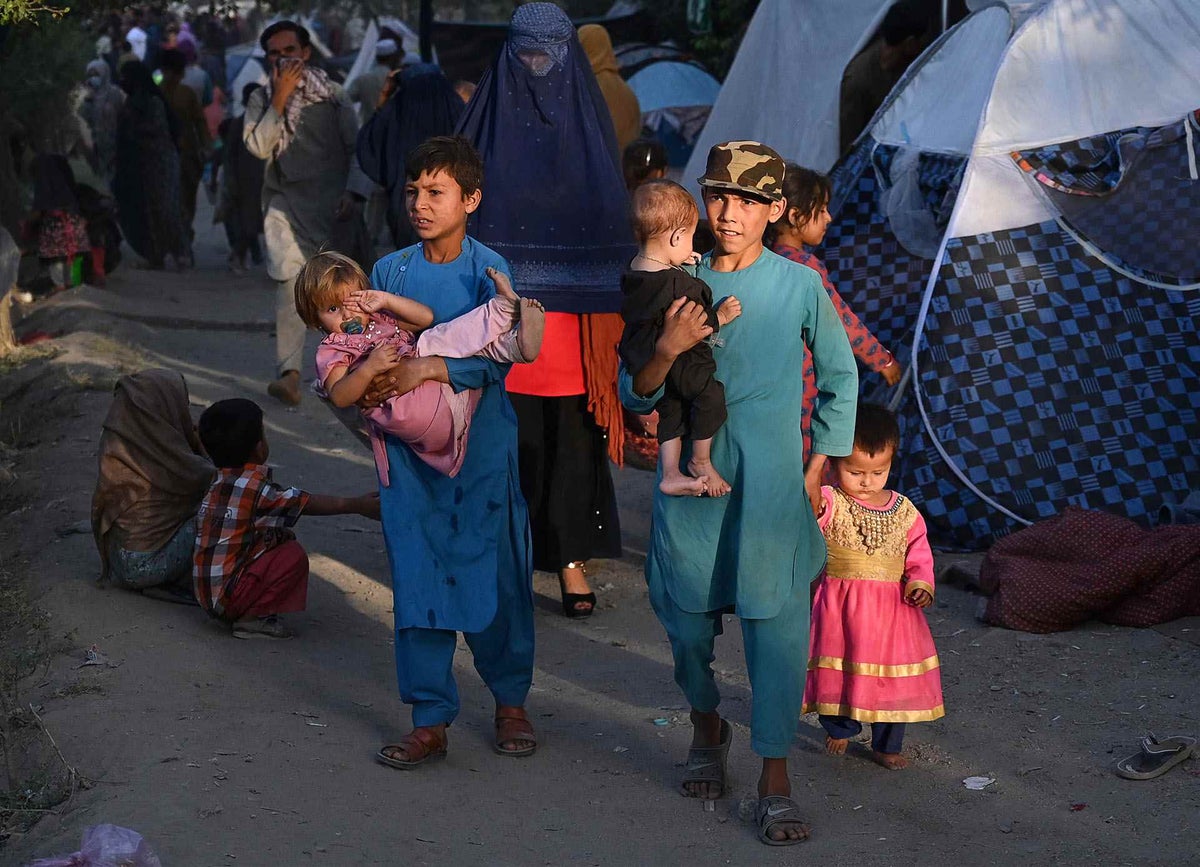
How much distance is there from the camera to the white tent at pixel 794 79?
880 centimetres

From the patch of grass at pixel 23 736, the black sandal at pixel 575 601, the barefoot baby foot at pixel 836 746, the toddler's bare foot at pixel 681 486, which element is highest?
the toddler's bare foot at pixel 681 486

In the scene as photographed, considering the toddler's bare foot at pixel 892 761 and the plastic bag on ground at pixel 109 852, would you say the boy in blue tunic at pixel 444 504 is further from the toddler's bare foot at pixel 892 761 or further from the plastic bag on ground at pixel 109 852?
the toddler's bare foot at pixel 892 761

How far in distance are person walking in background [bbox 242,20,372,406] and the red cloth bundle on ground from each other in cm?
434

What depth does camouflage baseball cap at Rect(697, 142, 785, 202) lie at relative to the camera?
3.35 metres

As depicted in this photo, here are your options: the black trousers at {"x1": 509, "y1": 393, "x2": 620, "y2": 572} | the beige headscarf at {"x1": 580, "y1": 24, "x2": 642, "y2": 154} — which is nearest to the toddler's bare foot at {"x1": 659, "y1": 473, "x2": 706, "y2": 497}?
the black trousers at {"x1": 509, "y1": 393, "x2": 620, "y2": 572}

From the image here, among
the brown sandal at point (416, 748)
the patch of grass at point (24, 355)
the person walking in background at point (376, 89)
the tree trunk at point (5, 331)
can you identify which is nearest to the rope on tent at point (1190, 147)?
the brown sandal at point (416, 748)

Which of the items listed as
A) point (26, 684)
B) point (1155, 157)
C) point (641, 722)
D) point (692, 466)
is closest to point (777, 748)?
point (692, 466)

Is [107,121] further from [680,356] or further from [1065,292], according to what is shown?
[680,356]

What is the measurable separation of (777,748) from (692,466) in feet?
2.25

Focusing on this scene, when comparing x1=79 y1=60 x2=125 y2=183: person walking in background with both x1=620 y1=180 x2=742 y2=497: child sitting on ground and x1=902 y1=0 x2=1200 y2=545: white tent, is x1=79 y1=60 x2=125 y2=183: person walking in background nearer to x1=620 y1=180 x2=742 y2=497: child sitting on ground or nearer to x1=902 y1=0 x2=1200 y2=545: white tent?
x1=902 y1=0 x2=1200 y2=545: white tent

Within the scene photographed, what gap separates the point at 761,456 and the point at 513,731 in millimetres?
1148

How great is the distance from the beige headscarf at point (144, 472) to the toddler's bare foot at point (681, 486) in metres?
2.17

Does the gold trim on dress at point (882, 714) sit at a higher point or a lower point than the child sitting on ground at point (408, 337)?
lower

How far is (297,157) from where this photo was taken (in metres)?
8.15
